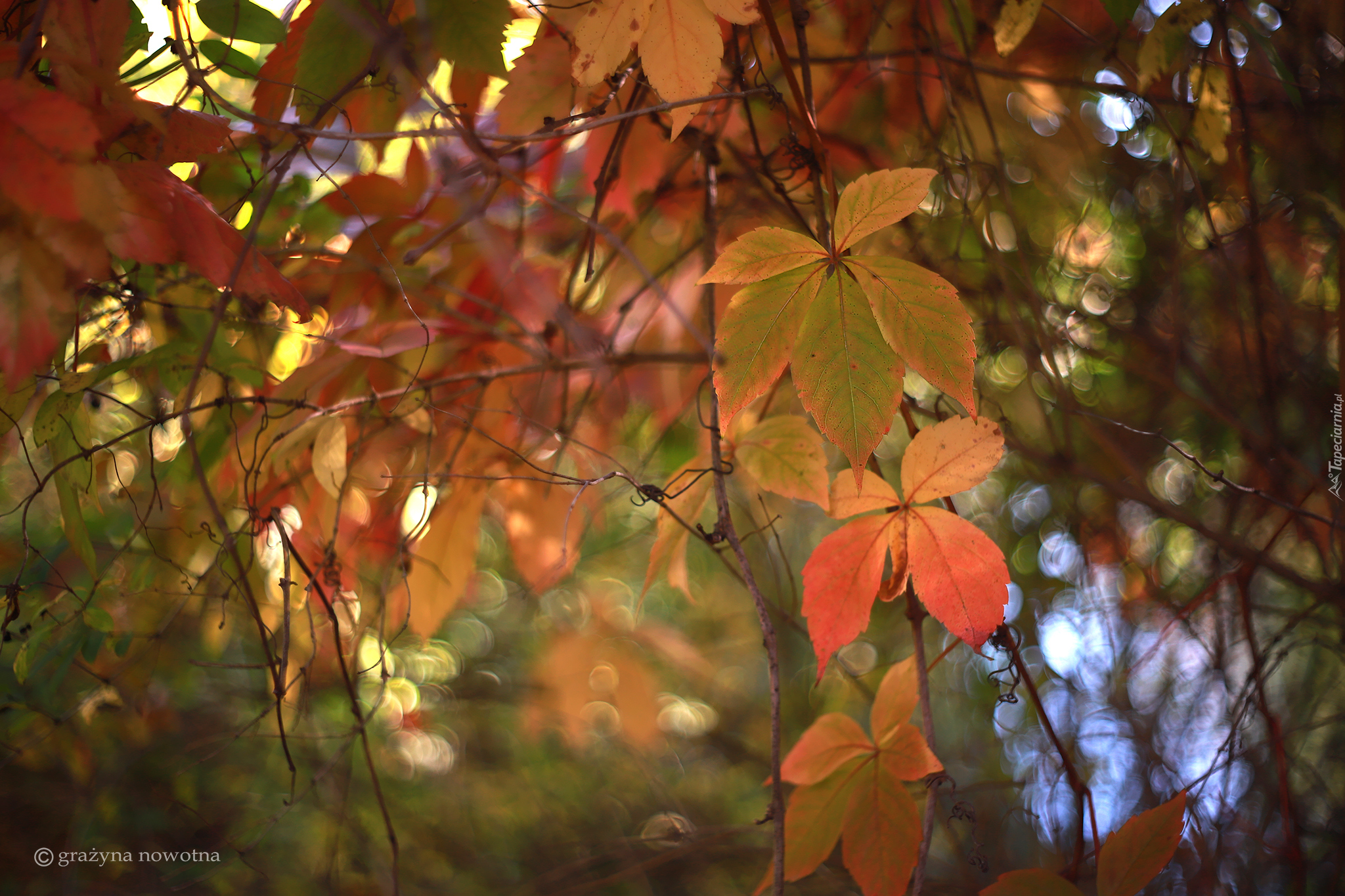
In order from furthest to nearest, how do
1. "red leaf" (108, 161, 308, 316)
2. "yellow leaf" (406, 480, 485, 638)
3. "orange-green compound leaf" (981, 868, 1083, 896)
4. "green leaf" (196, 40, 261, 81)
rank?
"yellow leaf" (406, 480, 485, 638) → "green leaf" (196, 40, 261, 81) → "orange-green compound leaf" (981, 868, 1083, 896) → "red leaf" (108, 161, 308, 316)

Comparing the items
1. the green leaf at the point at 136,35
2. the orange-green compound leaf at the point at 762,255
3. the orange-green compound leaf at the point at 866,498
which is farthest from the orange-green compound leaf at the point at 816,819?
the green leaf at the point at 136,35

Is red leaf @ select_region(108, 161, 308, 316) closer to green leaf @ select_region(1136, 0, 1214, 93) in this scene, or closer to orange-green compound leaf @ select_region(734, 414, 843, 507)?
orange-green compound leaf @ select_region(734, 414, 843, 507)

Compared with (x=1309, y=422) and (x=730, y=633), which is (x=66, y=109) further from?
(x=730, y=633)

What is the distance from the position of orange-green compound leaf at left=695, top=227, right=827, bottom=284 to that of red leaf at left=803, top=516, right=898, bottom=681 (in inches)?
8.4

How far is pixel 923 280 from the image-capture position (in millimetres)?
497

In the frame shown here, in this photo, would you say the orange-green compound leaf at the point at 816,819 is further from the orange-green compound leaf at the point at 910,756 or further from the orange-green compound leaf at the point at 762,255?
the orange-green compound leaf at the point at 762,255

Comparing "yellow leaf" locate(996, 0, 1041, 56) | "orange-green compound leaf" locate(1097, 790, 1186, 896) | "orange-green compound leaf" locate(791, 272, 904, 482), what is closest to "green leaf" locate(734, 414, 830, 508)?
"orange-green compound leaf" locate(791, 272, 904, 482)

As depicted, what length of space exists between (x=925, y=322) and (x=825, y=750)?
1.37 feet

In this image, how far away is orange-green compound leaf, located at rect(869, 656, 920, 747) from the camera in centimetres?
64

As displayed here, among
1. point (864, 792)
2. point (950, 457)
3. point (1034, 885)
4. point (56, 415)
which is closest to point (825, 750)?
point (864, 792)

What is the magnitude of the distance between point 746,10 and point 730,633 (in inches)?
80.3

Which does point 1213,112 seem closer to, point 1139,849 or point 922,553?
point 922,553

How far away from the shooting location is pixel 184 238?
52cm

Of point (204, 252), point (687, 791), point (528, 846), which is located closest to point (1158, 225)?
point (204, 252)
